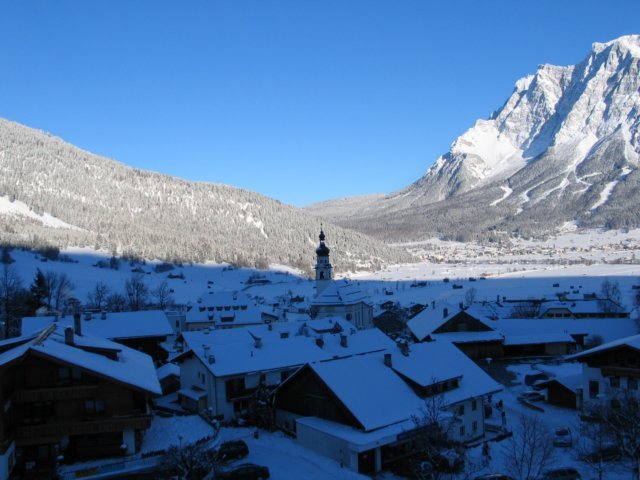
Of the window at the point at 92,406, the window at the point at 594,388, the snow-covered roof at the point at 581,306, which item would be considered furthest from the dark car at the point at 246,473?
the snow-covered roof at the point at 581,306

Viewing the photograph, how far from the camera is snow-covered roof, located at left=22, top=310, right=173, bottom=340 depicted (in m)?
53.1

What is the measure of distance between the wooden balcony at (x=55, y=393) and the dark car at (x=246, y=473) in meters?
6.74

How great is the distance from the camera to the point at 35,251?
5827 inches

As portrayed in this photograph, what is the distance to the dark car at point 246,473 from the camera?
24.5m

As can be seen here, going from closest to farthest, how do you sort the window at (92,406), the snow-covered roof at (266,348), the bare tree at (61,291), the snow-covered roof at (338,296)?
the window at (92,406) < the snow-covered roof at (266,348) < the snow-covered roof at (338,296) < the bare tree at (61,291)

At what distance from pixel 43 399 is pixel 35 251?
136638 millimetres

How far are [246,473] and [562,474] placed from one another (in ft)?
43.9

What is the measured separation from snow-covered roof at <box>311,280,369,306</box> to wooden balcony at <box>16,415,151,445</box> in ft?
176

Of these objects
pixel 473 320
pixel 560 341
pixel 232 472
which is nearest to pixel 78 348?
pixel 232 472

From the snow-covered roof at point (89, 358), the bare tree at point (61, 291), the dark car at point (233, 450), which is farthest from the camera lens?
the bare tree at point (61, 291)

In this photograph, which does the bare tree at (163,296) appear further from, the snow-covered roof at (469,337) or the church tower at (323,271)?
the snow-covered roof at (469,337)

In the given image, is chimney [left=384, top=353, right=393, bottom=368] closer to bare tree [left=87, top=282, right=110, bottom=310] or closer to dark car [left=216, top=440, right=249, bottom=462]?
dark car [left=216, top=440, right=249, bottom=462]

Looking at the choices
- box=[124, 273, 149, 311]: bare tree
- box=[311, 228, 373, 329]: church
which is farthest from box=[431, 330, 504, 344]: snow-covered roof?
box=[124, 273, 149, 311]: bare tree

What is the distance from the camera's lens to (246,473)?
24828 millimetres
